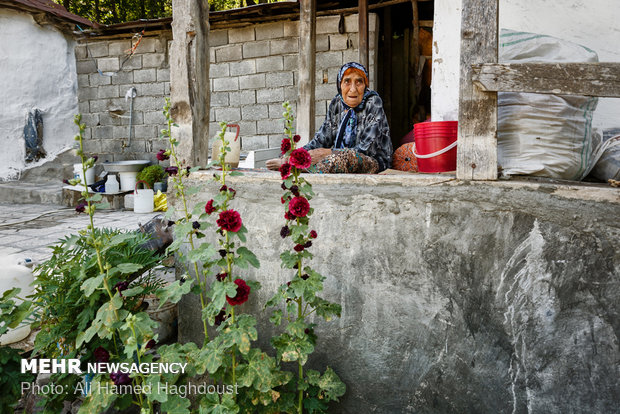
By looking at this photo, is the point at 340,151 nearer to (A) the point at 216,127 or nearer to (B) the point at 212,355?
(B) the point at 212,355

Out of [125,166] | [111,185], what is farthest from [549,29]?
[111,185]

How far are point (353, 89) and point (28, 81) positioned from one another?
29.2ft

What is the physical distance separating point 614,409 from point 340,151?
6.48ft

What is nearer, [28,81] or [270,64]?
[270,64]

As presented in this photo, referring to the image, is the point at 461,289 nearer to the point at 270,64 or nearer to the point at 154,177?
the point at 270,64

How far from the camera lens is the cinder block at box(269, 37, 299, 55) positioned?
285 inches

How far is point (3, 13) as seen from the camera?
29.5 feet

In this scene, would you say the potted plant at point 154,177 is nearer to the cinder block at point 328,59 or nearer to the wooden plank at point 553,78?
the cinder block at point 328,59

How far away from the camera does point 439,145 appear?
2.50m

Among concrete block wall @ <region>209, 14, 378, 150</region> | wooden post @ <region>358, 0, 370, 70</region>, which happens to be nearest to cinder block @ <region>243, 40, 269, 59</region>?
concrete block wall @ <region>209, 14, 378, 150</region>

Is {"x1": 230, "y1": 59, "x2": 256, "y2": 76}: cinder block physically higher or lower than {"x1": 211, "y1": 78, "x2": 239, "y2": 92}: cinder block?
higher

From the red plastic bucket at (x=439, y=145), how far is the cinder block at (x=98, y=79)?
27.6 ft

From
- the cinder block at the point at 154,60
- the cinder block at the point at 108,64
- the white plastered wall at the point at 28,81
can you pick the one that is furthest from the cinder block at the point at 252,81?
the white plastered wall at the point at 28,81

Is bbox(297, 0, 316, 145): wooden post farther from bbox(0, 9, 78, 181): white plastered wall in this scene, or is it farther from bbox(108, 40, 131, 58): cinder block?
bbox(0, 9, 78, 181): white plastered wall
